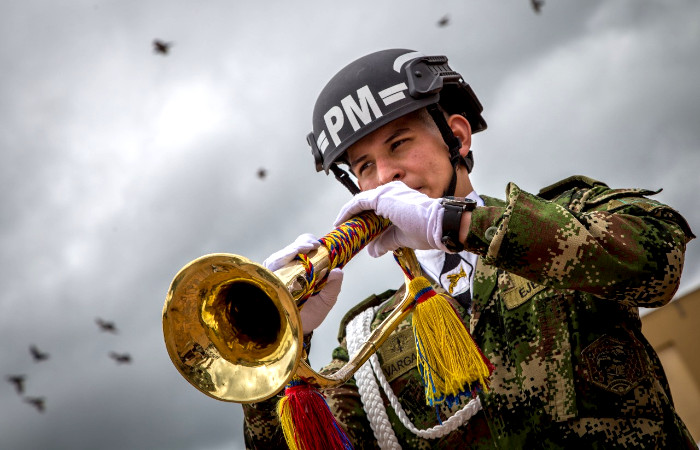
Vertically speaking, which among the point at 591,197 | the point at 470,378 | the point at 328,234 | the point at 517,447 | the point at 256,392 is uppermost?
the point at 328,234

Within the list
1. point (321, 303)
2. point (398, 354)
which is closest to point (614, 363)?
point (398, 354)

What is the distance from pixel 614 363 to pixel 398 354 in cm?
109

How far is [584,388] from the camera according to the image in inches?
106

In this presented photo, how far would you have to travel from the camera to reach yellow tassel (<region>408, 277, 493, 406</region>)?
2.77 meters

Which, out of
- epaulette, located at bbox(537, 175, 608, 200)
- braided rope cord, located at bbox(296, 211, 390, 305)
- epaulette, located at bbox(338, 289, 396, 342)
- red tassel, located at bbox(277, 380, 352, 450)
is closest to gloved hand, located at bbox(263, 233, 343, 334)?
braided rope cord, located at bbox(296, 211, 390, 305)

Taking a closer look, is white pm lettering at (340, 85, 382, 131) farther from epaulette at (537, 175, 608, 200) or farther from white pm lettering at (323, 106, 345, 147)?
epaulette at (537, 175, 608, 200)

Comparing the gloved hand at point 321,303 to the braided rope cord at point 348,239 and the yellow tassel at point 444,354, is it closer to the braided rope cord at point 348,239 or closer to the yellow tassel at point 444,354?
the braided rope cord at point 348,239

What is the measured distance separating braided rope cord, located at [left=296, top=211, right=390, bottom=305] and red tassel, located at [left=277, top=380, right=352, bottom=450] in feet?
1.35

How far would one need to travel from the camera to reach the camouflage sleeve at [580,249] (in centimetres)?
240

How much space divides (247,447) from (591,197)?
1.96 metres

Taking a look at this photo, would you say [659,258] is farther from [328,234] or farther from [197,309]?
[197,309]

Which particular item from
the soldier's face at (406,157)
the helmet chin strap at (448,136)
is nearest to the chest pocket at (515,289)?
the soldier's face at (406,157)

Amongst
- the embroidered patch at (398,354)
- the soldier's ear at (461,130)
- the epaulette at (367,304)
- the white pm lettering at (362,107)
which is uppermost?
the white pm lettering at (362,107)

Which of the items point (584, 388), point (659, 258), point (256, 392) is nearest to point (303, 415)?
point (256, 392)
